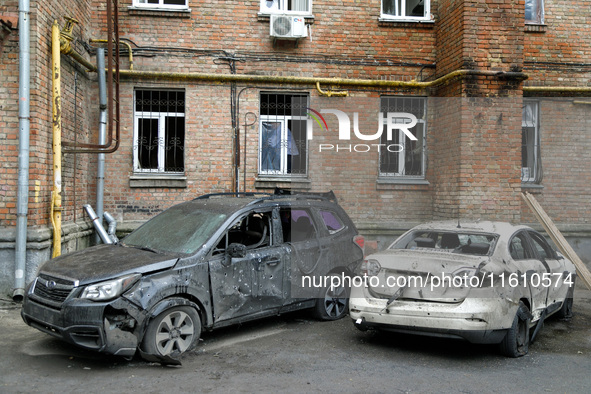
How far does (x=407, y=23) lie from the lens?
1104 cm

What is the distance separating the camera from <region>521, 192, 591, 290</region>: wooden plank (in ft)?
29.8

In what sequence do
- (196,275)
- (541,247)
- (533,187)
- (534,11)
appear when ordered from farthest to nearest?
(534,11), (533,187), (541,247), (196,275)

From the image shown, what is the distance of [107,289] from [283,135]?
645 cm

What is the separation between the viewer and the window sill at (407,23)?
1096 centimetres

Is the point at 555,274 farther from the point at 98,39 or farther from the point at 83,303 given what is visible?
the point at 98,39

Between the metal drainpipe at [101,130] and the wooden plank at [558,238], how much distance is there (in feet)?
26.6

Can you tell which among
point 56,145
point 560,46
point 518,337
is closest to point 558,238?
point 560,46

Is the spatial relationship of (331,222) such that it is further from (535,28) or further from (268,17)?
(535,28)

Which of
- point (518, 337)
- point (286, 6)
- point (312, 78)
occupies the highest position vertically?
point (286, 6)

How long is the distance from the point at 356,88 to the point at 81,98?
17.3 feet

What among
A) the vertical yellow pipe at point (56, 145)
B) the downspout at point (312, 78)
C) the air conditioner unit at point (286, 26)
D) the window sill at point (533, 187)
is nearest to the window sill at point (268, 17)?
the air conditioner unit at point (286, 26)

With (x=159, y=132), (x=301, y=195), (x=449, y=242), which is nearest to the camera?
(x=449, y=242)

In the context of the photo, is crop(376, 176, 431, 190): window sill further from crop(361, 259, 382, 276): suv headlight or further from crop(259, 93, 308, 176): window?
crop(361, 259, 382, 276): suv headlight

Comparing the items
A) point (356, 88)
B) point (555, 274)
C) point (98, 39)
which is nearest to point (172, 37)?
point (98, 39)
